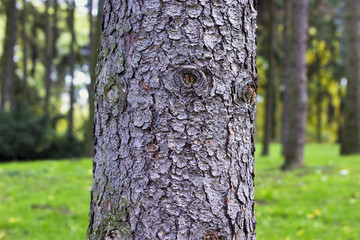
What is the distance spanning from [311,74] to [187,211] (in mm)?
24165

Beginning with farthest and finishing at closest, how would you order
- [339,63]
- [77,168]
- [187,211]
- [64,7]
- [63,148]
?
[339,63]
[64,7]
[63,148]
[77,168]
[187,211]

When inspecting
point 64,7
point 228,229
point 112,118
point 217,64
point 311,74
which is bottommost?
point 228,229

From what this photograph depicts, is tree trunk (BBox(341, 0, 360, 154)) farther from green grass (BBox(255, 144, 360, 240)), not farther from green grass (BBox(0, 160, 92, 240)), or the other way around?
green grass (BBox(0, 160, 92, 240))

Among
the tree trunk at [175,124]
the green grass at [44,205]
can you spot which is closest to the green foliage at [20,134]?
the green grass at [44,205]

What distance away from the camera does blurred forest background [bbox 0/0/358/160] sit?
13844 millimetres

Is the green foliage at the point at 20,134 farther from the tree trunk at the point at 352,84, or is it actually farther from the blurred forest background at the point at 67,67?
the tree trunk at the point at 352,84

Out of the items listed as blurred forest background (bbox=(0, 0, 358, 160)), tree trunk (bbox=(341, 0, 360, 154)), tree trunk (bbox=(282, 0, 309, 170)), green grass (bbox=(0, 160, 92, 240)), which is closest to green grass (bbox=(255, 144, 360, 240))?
tree trunk (bbox=(282, 0, 309, 170))

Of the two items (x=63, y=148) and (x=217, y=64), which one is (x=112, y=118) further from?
(x=63, y=148)

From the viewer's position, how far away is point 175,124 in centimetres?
140

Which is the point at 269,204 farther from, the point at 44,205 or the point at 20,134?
the point at 20,134

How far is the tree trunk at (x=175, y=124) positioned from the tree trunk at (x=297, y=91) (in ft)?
22.7

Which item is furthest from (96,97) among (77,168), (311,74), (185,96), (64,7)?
(311,74)

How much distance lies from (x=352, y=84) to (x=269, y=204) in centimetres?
676

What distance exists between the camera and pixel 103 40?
1.57 metres
